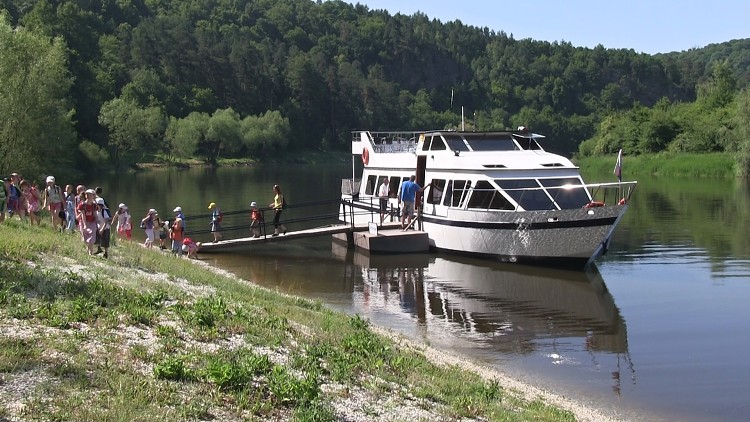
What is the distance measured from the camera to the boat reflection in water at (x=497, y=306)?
16391 millimetres

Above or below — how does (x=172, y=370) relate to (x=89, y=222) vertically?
below

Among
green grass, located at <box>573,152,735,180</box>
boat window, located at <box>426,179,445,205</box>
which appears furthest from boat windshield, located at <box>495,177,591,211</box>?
green grass, located at <box>573,152,735,180</box>

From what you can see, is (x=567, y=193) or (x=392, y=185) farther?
(x=392, y=185)

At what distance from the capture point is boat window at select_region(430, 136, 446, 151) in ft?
97.4

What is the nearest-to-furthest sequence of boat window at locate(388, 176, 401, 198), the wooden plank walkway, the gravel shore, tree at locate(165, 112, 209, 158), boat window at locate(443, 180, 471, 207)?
the gravel shore → boat window at locate(443, 180, 471, 207) → the wooden plank walkway → boat window at locate(388, 176, 401, 198) → tree at locate(165, 112, 209, 158)

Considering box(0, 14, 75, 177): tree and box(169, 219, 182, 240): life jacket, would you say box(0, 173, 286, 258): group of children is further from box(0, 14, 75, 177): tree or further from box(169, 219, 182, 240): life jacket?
box(0, 14, 75, 177): tree

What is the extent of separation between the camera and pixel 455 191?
1106 inches

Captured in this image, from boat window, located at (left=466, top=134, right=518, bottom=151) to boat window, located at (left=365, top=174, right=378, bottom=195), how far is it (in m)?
6.72

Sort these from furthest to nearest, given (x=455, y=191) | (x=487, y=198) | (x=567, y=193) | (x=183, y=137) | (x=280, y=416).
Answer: (x=183, y=137)
(x=455, y=191)
(x=487, y=198)
(x=567, y=193)
(x=280, y=416)

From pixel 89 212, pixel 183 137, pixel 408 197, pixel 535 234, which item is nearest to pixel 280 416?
pixel 89 212

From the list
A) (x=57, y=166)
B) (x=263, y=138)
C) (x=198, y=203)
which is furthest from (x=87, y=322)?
(x=263, y=138)

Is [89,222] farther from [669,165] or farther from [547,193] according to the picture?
[669,165]

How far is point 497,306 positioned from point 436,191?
9551mm

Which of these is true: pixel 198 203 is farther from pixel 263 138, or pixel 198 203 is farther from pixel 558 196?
pixel 263 138
